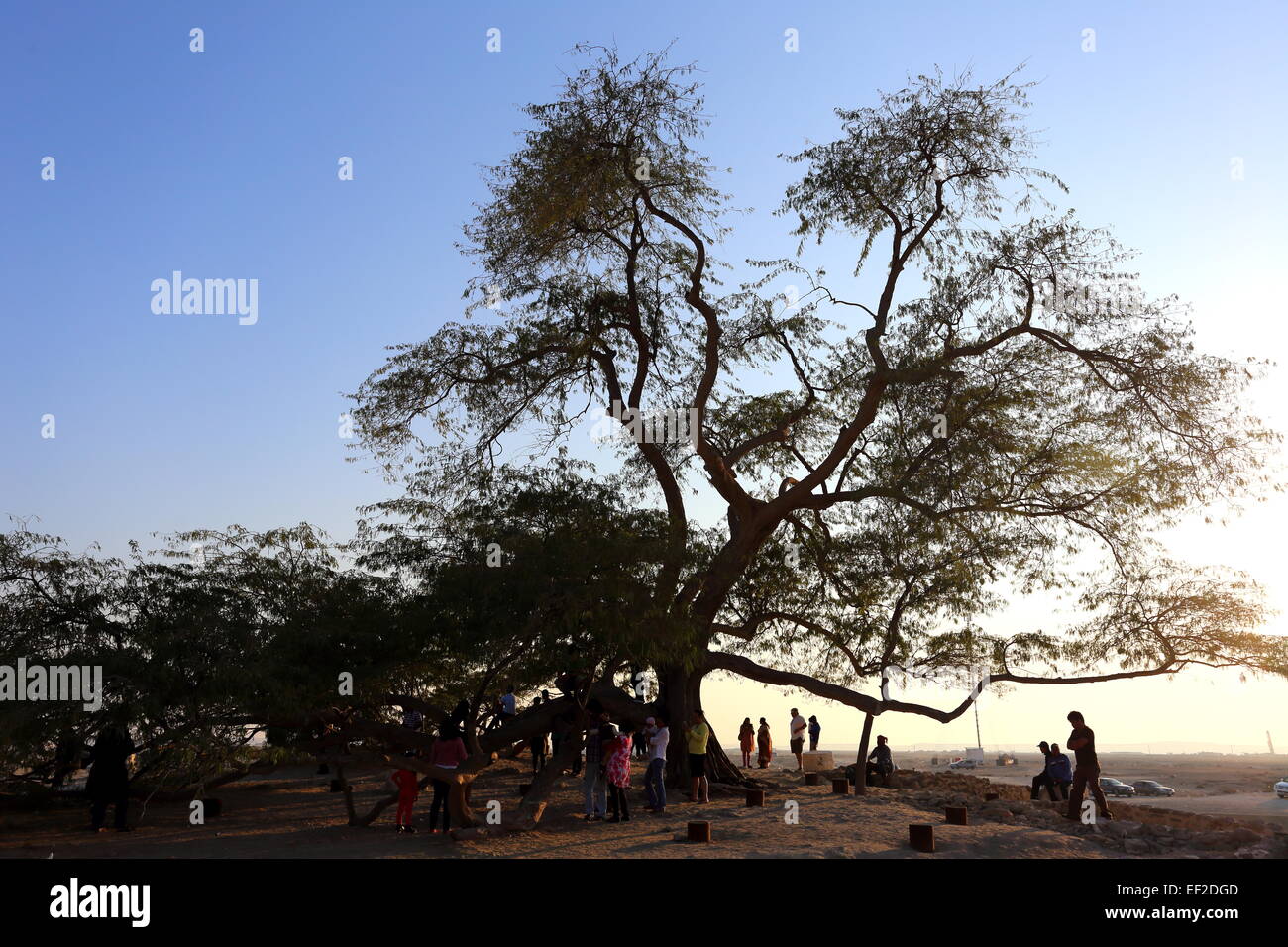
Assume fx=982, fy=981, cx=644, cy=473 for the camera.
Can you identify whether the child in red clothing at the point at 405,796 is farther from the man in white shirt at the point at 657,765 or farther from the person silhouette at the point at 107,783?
the person silhouette at the point at 107,783

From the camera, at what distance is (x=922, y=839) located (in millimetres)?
13094

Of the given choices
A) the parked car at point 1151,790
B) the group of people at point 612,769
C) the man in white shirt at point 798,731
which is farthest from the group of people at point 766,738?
the parked car at point 1151,790

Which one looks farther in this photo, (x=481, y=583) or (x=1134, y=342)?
(x=1134, y=342)

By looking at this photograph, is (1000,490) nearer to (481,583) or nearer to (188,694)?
(481,583)

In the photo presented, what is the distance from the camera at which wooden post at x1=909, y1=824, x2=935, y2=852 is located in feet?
42.9

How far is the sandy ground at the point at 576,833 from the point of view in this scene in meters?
12.7

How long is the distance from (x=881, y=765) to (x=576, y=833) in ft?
43.8

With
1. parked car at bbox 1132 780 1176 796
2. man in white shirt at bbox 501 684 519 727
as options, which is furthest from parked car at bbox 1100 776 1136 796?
man in white shirt at bbox 501 684 519 727

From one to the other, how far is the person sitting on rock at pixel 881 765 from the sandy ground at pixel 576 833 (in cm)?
438

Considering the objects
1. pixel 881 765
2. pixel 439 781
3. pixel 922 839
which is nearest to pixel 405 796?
pixel 439 781

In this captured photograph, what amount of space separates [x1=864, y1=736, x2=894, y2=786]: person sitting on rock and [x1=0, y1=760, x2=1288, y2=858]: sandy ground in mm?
4382

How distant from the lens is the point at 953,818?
50.0 ft
